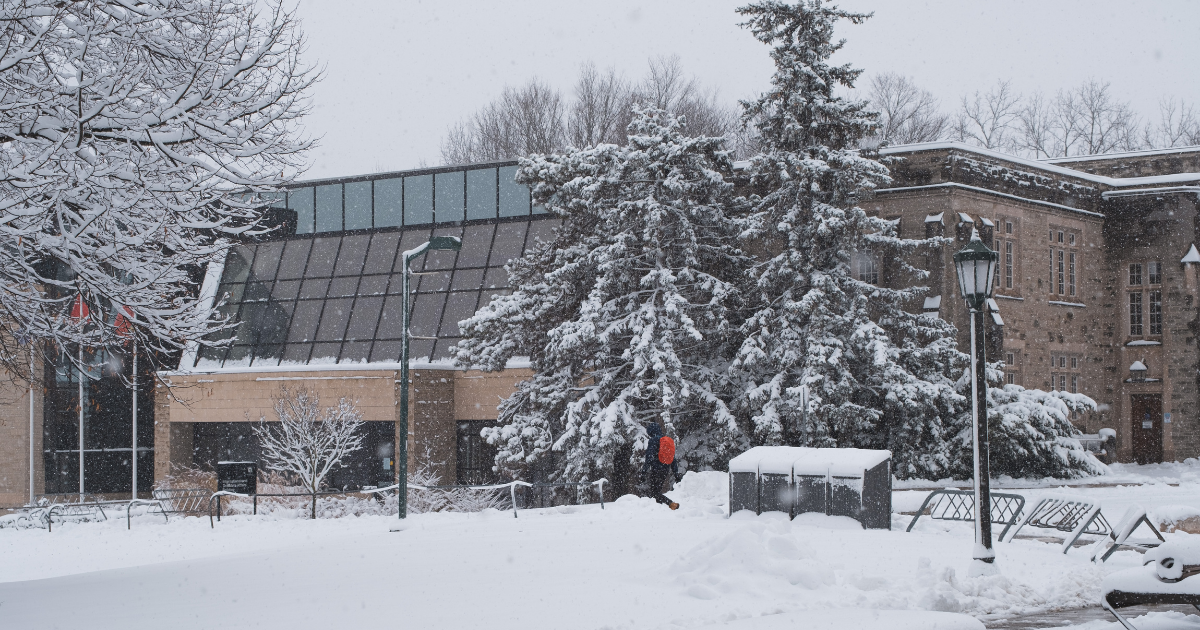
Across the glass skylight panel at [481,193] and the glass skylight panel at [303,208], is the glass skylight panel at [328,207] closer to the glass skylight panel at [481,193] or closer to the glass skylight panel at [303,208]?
the glass skylight panel at [303,208]

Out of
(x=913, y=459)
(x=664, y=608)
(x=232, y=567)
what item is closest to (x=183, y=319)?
(x=232, y=567)

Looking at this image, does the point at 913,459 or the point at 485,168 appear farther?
the point at 485,168

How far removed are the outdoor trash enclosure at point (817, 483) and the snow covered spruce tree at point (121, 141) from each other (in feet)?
26.1

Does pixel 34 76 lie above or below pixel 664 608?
above

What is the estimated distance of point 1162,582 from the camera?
816 cm

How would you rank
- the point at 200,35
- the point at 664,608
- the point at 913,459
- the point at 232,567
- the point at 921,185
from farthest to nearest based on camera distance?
the point at 921,185 < the point at 913,459 < the point at 232,567 < the point at 200,35 < the point at 664,608

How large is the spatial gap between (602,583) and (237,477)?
19.1 m

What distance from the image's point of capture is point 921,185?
3112cm

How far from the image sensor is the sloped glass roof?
35.2 metres

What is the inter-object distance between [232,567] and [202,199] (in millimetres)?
4281

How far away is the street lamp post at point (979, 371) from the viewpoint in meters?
11.5

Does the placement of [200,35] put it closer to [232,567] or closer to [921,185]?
[232,567]

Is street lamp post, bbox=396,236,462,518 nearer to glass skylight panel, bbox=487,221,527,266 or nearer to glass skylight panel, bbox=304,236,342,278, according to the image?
glass skylight panel, bbox=487,221,527,266

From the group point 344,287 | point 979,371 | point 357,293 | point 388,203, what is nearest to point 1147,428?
point 357,293
